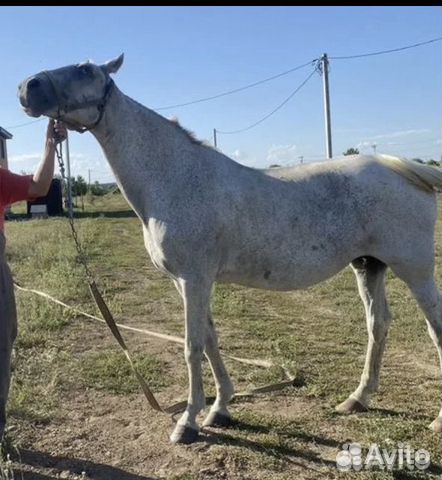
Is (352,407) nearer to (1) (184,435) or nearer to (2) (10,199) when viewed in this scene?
(1) (184,435)

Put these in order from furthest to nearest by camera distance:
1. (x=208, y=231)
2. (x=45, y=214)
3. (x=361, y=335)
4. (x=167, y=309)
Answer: (x=45, y=214), (x=167, y=309), (x=361, y=335), (x=208, y=231)

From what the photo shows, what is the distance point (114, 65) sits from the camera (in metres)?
3.58

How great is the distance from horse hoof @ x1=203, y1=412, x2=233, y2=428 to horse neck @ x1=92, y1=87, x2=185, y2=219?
5.31 feet

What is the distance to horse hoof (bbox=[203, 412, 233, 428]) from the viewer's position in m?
3.92

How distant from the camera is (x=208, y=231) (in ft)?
11.5

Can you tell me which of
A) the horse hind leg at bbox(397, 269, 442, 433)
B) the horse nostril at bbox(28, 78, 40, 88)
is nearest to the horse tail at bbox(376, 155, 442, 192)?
the horse hind leg at bbox(397, 269, 442, 433)

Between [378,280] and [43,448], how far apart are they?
285 cm

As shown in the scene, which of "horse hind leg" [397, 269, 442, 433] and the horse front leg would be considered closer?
the horse front leg

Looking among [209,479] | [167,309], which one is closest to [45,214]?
[167,309]

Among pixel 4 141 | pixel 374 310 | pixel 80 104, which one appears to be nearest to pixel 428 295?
pixel 374 310

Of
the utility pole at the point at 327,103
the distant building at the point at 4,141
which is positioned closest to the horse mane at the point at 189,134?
the utility pole at the point at 327,103

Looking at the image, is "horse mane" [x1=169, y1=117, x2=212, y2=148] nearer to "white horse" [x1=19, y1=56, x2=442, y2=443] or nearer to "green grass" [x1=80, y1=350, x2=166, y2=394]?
"white horse" [x1=19, y1=56, x2=442, y2=443]

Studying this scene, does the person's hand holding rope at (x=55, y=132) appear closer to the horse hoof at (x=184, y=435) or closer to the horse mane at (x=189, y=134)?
the horse mane at (x=189, y=134)

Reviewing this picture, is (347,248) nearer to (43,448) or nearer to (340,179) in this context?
(340,179)
